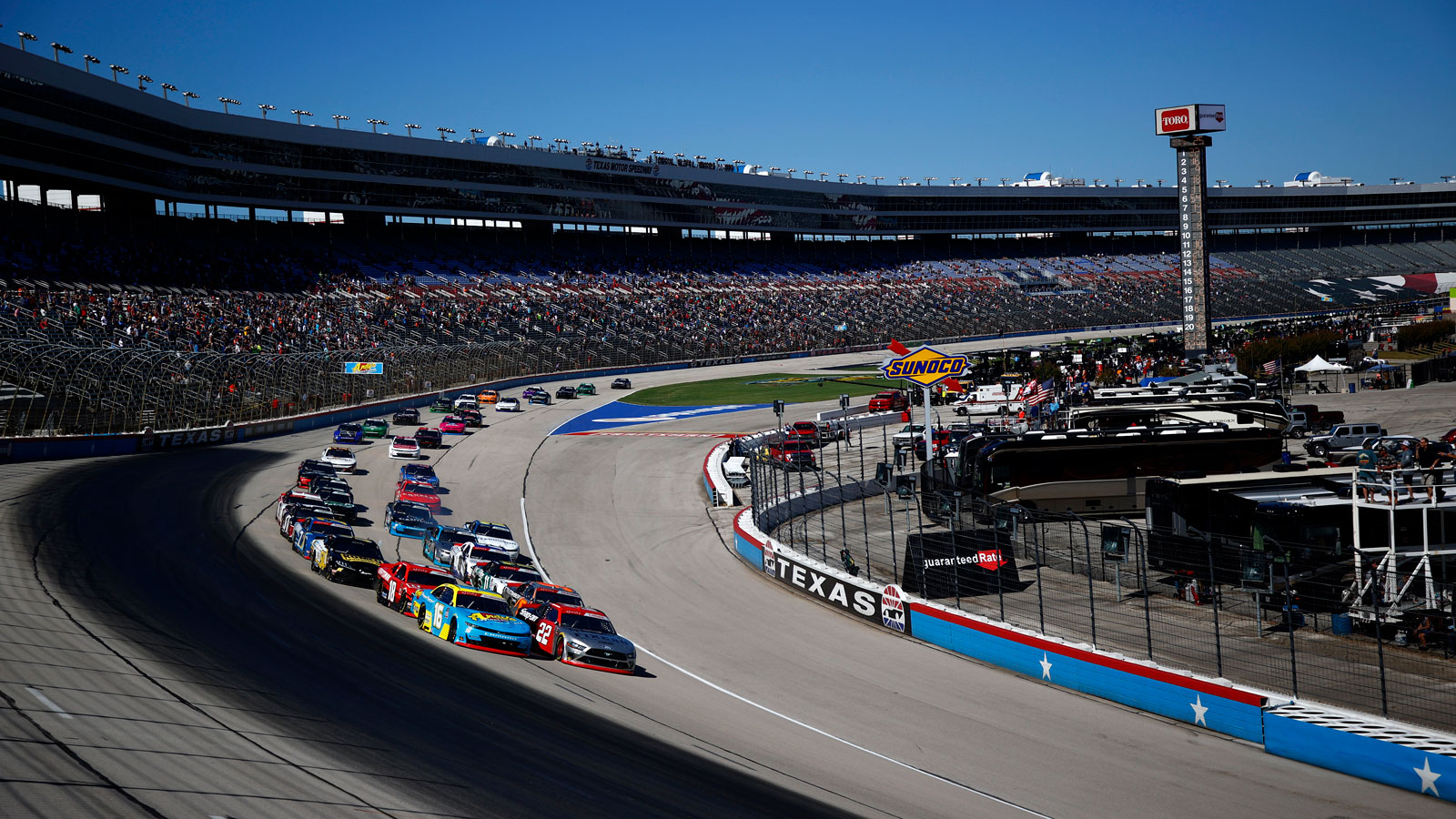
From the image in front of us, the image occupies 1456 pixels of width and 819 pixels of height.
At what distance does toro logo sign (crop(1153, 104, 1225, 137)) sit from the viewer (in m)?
65.2

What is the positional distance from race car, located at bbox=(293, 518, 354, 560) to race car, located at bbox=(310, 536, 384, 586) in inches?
33.3

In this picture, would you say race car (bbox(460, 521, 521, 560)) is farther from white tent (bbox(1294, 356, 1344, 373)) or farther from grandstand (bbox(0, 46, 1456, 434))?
white tent (bbox(1294, 356, 1344, 373))

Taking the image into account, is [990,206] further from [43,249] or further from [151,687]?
[151,687]

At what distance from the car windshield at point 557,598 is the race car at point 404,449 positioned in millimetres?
25999

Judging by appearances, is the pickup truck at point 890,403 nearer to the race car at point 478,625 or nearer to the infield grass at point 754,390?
the infield grass at point 754,390

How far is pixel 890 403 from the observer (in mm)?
58781

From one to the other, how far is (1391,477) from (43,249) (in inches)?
2806

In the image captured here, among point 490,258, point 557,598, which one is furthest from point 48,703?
point 490,258

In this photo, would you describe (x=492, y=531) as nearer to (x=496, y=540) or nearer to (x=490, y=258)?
(x=496, y=540)

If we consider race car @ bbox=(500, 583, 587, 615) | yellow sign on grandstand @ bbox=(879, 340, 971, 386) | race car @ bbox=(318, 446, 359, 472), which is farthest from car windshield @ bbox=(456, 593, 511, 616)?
race car @ bbox=(318, 446, 359, 472)

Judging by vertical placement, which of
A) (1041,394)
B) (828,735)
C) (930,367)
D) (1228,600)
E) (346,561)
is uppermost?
(930,367)

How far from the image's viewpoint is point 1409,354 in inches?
2768

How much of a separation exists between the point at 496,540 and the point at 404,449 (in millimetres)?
18588

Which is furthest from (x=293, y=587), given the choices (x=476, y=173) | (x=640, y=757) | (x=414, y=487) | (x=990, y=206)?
(x=990, y=206)
